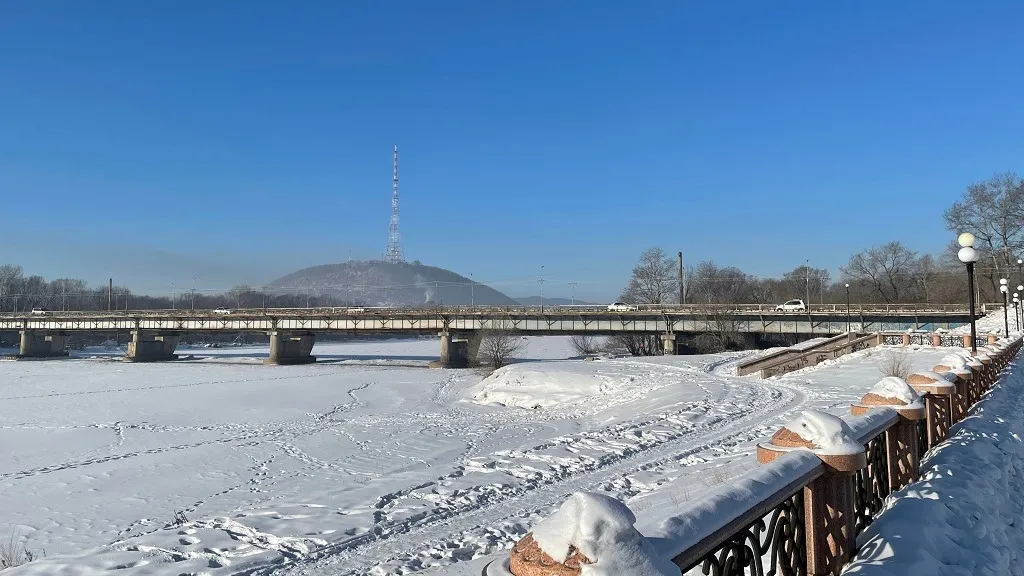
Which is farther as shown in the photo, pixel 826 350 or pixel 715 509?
pixel 826 350

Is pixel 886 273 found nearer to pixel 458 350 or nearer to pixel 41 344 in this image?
pixel 458 350

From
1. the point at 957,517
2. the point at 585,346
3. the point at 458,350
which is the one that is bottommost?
the point at 585,346

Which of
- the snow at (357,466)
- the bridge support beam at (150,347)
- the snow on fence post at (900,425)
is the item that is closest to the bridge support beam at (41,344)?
the bridge support beam at (150,347)

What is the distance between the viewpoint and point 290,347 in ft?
252

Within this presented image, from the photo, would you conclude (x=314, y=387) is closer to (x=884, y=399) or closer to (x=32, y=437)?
(x=32, y=437)

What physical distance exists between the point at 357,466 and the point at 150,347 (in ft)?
251

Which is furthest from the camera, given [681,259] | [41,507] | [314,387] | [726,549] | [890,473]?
[681,259]

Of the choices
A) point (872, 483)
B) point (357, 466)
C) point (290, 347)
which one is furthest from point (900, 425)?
point (290, 347)

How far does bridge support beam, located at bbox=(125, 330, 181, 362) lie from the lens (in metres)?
79.3

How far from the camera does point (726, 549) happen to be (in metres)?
3.41

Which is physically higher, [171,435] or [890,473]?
[890,473]

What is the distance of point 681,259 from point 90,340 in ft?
365

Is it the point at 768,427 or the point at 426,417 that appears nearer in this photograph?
the point at 768,427

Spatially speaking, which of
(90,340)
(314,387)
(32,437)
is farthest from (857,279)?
(90,340)
